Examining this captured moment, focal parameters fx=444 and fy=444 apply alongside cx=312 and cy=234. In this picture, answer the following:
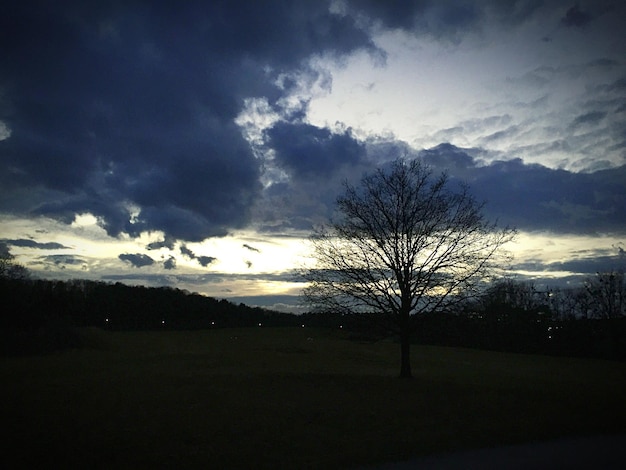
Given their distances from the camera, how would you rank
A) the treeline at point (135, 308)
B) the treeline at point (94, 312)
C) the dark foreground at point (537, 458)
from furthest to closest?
the treeline at point (135, 308) → the treeline at point (94, 312) → the dark foreground at point (537, 458)

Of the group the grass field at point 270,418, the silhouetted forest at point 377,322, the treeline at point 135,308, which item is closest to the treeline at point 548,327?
the silhouetted forest at point 377,322

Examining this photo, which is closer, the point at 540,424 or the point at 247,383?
the point at 540,424

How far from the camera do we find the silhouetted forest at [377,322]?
74.8 feet

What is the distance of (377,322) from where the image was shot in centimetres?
2016

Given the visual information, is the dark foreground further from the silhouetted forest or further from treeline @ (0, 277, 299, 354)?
treeline @ (0, 277, 299, 354)

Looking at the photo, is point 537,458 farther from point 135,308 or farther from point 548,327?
point 135,308

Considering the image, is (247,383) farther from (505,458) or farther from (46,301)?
(46,301)

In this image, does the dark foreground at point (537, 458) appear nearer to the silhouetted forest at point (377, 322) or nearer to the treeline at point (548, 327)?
the silhouetted forest at point (377, 322)

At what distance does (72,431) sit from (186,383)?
833cm

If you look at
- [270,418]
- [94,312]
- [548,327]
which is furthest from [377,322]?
[94,312]

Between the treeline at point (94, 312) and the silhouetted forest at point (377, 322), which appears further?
the treeline at point (94, 312)

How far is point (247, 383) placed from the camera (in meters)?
18.4

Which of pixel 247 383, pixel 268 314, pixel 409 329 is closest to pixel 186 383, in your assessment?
pixel 247 383

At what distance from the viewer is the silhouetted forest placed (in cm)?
2281
